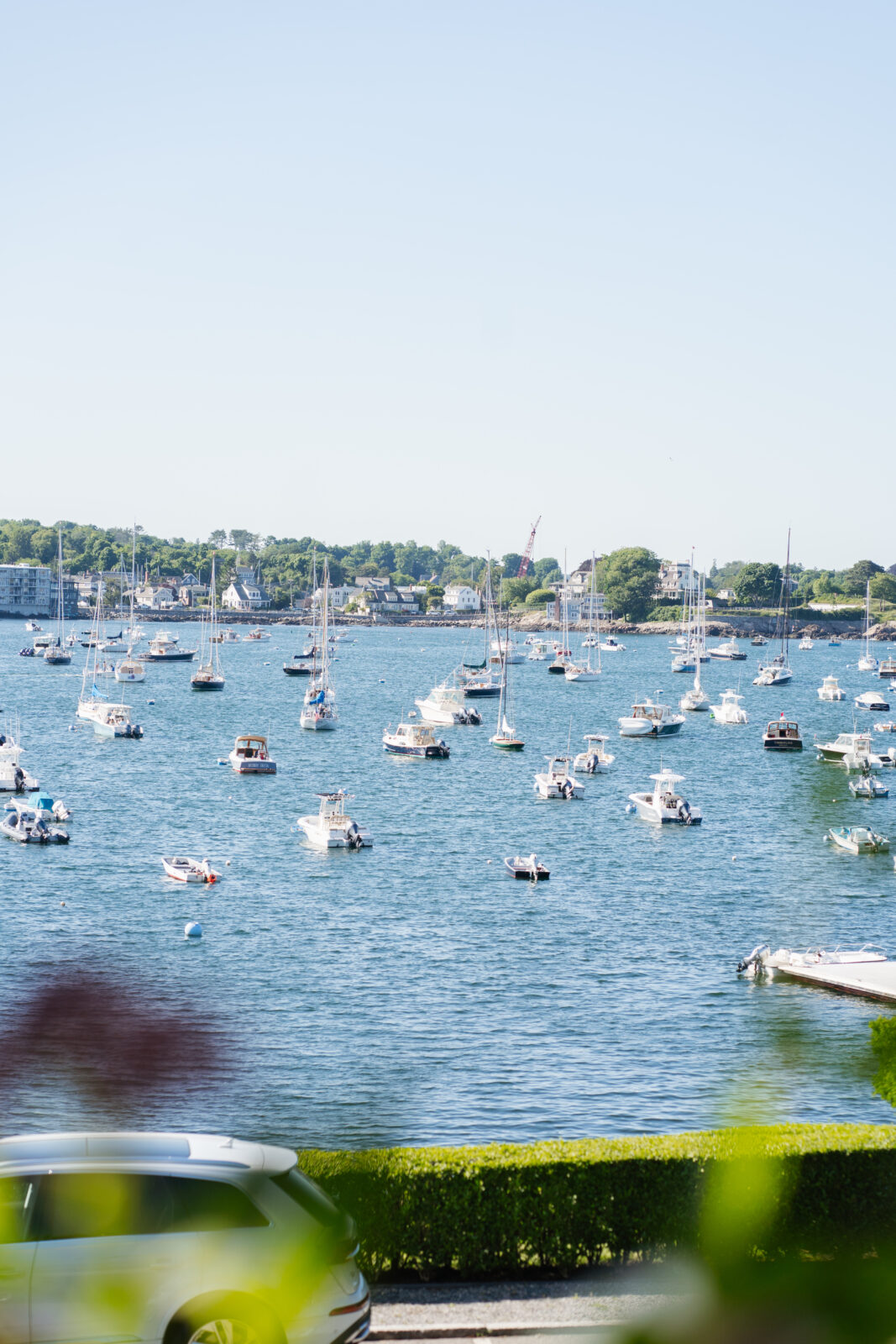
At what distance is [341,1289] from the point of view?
9117 millimetres

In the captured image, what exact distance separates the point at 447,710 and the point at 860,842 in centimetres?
5831

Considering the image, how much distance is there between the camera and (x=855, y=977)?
122 feet

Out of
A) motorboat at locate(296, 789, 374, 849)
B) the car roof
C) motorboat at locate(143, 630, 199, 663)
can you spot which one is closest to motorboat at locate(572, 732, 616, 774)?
motorboat at locate(296, 789, 374, 849)

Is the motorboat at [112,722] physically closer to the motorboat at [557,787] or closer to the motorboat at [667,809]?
the motorboat at [557,787]

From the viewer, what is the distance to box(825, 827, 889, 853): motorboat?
189 ft

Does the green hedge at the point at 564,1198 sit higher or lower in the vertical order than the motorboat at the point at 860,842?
higher

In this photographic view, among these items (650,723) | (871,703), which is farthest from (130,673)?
(871,703)

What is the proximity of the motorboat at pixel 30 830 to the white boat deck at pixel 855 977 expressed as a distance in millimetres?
32811

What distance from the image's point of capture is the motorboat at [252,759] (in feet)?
263

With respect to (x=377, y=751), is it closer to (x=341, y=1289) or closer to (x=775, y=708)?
(x=775, y=708)

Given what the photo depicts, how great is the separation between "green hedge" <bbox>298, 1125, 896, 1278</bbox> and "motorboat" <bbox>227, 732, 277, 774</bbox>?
66895 mm

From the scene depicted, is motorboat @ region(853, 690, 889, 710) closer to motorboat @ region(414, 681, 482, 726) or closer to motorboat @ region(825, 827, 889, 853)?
motorboat @ region(414, 681, 482, 726)

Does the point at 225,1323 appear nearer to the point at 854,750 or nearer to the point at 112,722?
the point at 854,750

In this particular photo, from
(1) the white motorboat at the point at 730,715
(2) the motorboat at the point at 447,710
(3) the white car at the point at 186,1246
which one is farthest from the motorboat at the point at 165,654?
(3) the white car at the point at 186,1246
